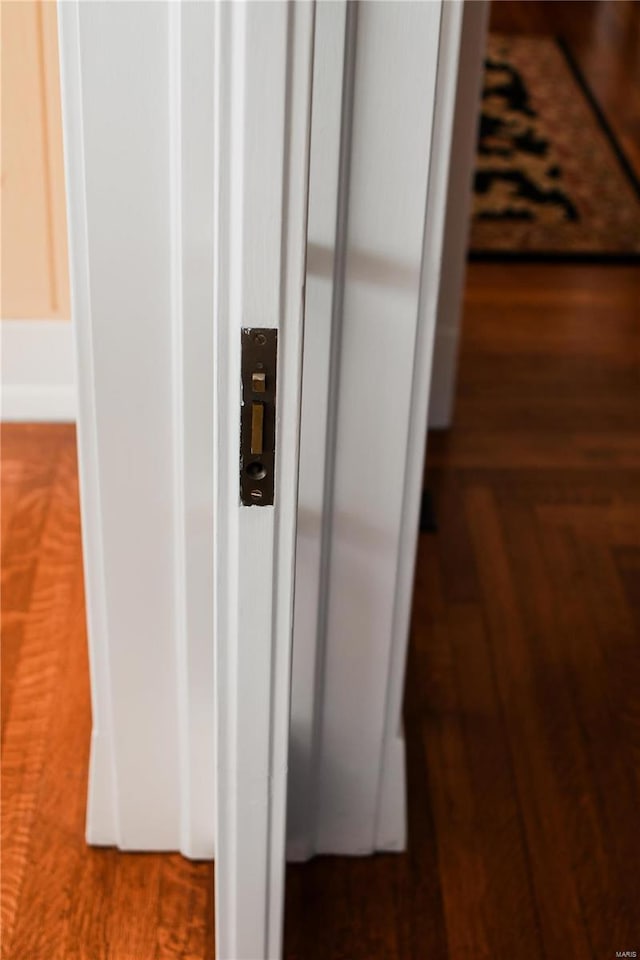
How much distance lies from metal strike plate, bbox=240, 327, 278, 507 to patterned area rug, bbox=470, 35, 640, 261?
2.55 metres

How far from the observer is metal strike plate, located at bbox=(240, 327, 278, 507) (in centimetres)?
107

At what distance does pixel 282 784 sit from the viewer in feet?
4.35

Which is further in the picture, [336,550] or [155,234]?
[336,550]

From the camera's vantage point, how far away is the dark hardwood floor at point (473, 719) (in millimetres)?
1776

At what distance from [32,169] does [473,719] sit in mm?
1403

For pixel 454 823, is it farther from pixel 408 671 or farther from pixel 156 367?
pixel 156 367

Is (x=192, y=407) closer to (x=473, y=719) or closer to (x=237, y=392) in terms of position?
(x=237, y=392)

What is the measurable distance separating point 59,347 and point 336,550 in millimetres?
1444

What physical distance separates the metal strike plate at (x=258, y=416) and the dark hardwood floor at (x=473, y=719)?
86 cm

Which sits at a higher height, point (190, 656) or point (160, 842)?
point (190, 656)

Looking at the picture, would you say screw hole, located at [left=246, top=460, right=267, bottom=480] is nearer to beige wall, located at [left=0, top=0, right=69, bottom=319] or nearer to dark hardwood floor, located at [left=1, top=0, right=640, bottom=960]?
dark hardwood floor, located at [left=1, top=0, right=640, bottom=960]

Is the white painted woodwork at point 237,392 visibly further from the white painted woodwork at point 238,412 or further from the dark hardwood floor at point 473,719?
the dark hardwood floor at point 473,719

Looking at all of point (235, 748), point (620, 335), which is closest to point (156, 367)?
point (235, 748)

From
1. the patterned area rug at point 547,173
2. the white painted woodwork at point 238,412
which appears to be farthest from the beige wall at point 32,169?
the white painted woodwork at point 238,412
